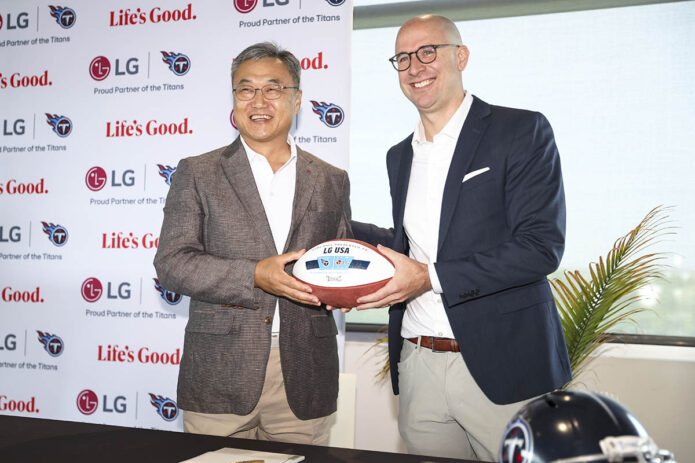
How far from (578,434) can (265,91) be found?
1619 millimetres

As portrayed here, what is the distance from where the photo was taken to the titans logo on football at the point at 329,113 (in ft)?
10.6

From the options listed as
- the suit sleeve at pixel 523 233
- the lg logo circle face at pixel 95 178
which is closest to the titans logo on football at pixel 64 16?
the lg logo circle face at pixel 95 178

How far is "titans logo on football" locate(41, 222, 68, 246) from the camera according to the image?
3711 mm

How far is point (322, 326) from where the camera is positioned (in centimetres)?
205

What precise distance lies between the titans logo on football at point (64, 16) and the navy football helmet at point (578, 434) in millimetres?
3899

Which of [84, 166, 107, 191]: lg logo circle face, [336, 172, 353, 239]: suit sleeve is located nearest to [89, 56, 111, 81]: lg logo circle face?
[84, 166, 107, 191]: lg logo circle face

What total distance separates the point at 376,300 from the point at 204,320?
1.95ft

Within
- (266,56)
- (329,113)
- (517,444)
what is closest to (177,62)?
(329,113)

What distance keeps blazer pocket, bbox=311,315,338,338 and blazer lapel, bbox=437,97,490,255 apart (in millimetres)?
485

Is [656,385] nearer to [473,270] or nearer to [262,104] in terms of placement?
[473,270]

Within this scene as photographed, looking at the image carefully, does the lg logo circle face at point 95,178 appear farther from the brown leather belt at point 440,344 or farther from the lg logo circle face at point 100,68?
the brown leather belt at point 440,344

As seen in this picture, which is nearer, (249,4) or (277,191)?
(277,191)

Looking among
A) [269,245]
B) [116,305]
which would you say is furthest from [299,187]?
[116,305]

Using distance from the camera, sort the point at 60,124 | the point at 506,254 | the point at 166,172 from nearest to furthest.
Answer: the point at 506,254
the point at 166,172
the point at 60,124
